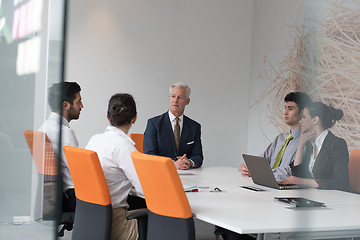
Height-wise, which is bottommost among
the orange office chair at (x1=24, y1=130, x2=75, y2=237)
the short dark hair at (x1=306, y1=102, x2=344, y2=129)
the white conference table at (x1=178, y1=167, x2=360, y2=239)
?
the white conference table at (x1=178, y1=167, x2=360, y2=239)

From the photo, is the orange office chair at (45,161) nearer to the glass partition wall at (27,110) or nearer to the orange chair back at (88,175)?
the glass partition wall at (27,110)

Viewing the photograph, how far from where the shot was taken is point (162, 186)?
6.97 feet

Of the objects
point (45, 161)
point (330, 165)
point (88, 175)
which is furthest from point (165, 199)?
point (330, 165)

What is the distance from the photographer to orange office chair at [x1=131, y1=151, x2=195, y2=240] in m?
2.06

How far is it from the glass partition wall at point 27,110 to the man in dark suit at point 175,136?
2.94 m

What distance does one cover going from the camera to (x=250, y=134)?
7.28 m

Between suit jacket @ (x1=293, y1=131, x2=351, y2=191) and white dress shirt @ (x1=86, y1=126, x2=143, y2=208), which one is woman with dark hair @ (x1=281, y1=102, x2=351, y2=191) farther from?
white dress shirt @ (x1=86, y1=126, x2=143, y2=208)

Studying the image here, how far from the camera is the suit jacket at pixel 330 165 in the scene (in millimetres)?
734

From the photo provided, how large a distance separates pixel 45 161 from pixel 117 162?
167cm

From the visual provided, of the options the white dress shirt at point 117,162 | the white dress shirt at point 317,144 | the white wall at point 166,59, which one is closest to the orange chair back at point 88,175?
the white dress shirt at point 117,162

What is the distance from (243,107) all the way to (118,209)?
188 inches

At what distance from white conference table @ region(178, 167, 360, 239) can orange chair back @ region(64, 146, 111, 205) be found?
49 cm

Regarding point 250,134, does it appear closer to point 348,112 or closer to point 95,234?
point 95,234

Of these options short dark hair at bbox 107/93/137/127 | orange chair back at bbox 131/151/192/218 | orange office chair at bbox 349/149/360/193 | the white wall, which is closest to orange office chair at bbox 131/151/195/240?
orange chair back at bbox 131/151/192/218
